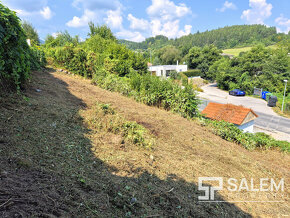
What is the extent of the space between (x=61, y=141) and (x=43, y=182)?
53.8 inches

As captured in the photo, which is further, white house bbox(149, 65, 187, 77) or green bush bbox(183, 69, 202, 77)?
green bush bbox(183, 69, 202, 77)

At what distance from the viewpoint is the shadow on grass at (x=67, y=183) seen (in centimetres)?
199

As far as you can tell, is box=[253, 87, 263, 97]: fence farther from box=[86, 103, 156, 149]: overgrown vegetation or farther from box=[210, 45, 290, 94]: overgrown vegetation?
box=[86, 103, 156, 149]: overgrown vegetation

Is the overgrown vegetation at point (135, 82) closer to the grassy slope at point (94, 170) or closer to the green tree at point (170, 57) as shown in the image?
the grassy slope at point (94, 170)

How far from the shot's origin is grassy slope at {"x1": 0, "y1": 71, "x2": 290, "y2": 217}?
212cm

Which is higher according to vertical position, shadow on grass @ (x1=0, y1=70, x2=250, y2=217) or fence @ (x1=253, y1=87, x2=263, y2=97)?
shadow on grass @ (x1=0, y1=70, x2=250, y2=217)

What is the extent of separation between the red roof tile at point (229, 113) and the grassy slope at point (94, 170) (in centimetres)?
772

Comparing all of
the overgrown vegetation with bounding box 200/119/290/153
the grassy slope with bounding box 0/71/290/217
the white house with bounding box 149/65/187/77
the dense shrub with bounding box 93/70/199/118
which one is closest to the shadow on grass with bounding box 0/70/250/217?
the grassy slope with bounding box 0/71/290/217

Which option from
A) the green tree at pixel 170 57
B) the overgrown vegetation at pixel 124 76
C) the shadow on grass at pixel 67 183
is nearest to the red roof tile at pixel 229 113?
the overgrown vegetation at pixel 124 76

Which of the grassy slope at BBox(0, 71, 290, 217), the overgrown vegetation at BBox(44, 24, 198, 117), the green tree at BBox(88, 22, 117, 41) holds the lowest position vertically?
the grassy slope at BBox(0, 71, 290, 217)

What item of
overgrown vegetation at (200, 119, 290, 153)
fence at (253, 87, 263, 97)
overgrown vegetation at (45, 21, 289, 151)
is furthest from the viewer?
fence at (253, 87, 263, 97)

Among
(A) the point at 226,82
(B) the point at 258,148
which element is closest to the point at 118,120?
(B) the point at 258,148

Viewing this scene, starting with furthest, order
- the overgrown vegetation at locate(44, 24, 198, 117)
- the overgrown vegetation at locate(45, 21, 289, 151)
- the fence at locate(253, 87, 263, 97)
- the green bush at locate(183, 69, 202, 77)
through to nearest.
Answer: the green bush at locate(183, 69, 202, 77) → the fence at locate(253, 87, 263, 97) → the overgrown vegetation at locate(44, 24, 198, 117) → the overgrown vegetation at locate(45, 21, 289, 151)

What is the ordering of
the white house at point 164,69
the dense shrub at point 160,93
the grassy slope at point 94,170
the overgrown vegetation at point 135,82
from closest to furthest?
the grassy slope at point 94,170 → the overgrown vegetation at point 135,82 → the dense shrub at point 160,93 → the white house at point 164,69
